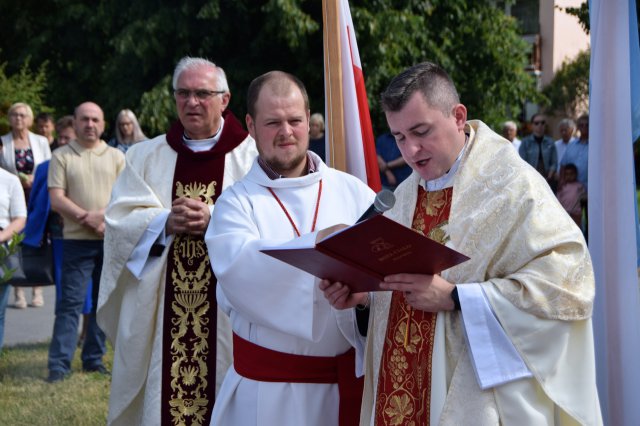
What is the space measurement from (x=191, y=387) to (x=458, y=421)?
6.96ft

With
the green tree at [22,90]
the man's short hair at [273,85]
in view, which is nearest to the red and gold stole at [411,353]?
the man's short hair at [273,85]

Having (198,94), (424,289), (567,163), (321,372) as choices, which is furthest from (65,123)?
(424,289)

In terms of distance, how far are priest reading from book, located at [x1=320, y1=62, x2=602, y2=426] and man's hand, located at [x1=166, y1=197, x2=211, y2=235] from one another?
157cm

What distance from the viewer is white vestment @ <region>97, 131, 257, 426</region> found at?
493 centimetres

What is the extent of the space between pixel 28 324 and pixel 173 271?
4898mm

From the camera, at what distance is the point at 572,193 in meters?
11.0

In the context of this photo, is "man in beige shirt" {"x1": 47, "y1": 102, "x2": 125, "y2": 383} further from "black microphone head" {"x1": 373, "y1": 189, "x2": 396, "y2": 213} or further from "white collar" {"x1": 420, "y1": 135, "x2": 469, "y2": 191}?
"black microphone head" {"x1": 373, "y1": 189, "x2": 396, "y2": 213}

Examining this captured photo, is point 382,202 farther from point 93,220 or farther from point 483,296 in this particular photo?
point 93,220

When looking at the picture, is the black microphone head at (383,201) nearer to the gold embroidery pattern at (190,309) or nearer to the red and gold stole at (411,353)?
the red and gold stole at (411,353)

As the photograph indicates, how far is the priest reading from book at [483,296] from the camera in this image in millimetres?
3025

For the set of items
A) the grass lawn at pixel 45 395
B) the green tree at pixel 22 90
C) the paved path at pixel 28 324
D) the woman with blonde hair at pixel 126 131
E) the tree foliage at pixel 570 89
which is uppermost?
the tree foliage at pixel 570 89

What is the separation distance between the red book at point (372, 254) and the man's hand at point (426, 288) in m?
0.02

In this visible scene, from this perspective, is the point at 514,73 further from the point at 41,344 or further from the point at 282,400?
the point at 282,400

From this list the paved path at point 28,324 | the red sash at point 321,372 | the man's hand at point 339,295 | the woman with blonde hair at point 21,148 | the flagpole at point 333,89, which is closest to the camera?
the man's hand at point 339,295
